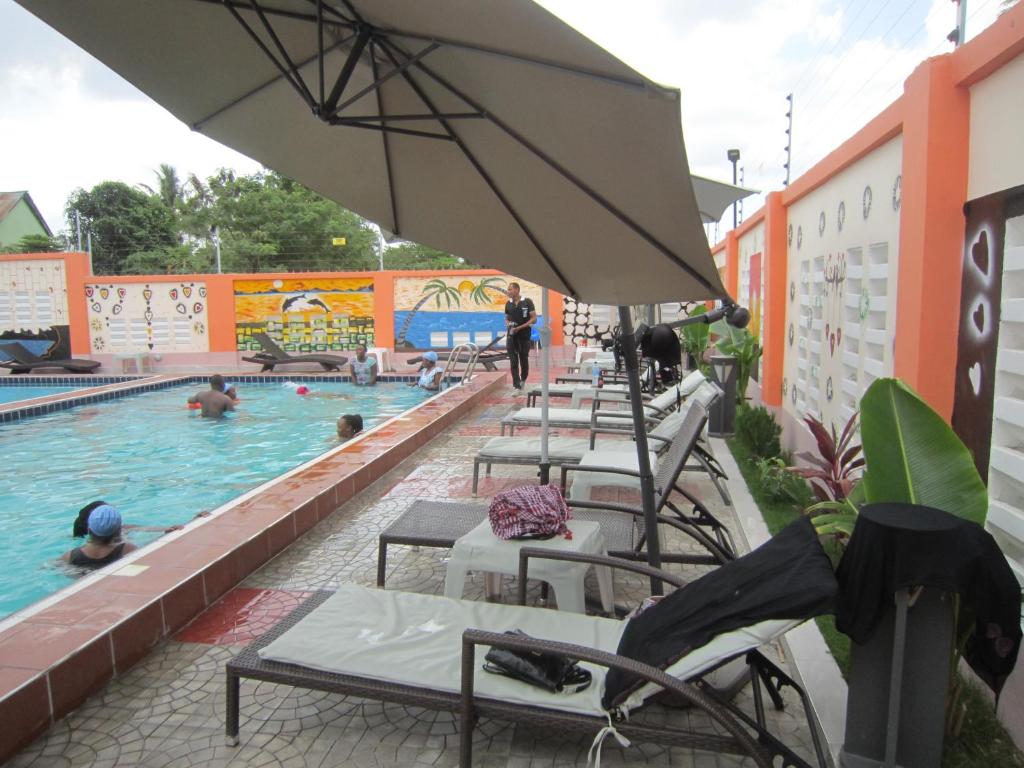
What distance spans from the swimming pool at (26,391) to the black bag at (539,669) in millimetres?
15097

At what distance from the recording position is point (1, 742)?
8.04 feet

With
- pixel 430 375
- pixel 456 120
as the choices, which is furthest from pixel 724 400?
pixel 430 375

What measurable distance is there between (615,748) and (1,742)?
2.04 meters

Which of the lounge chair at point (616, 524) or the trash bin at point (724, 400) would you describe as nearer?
the lounge chair at point (616, 524)

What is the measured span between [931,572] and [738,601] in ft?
1.68

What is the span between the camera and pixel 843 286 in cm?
564

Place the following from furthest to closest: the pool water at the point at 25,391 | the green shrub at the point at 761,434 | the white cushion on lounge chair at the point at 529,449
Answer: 1. the pool water at the point at 25,391
2. the green shrub at the point at 761,434
3. the white cushion on lounge chair at the point at 529,449

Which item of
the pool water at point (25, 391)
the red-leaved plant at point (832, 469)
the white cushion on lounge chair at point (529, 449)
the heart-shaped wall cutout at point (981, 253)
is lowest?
the pool water at point (25, 391)

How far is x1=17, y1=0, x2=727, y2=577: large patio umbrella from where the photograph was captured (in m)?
2.03

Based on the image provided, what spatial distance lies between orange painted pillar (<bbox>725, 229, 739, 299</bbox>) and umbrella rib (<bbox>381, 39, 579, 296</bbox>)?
10.7 metres

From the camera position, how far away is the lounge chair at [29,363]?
16375 millimetres

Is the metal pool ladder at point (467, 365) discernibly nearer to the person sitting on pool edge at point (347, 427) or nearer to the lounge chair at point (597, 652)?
the person sitting on pool edge at point (347, 427)

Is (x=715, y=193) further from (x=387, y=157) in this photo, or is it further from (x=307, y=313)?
(x=307, y=313)

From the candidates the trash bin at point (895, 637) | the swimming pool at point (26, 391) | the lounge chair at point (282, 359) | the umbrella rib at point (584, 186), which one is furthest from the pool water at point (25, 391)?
the trash bin at point (895, 637)
